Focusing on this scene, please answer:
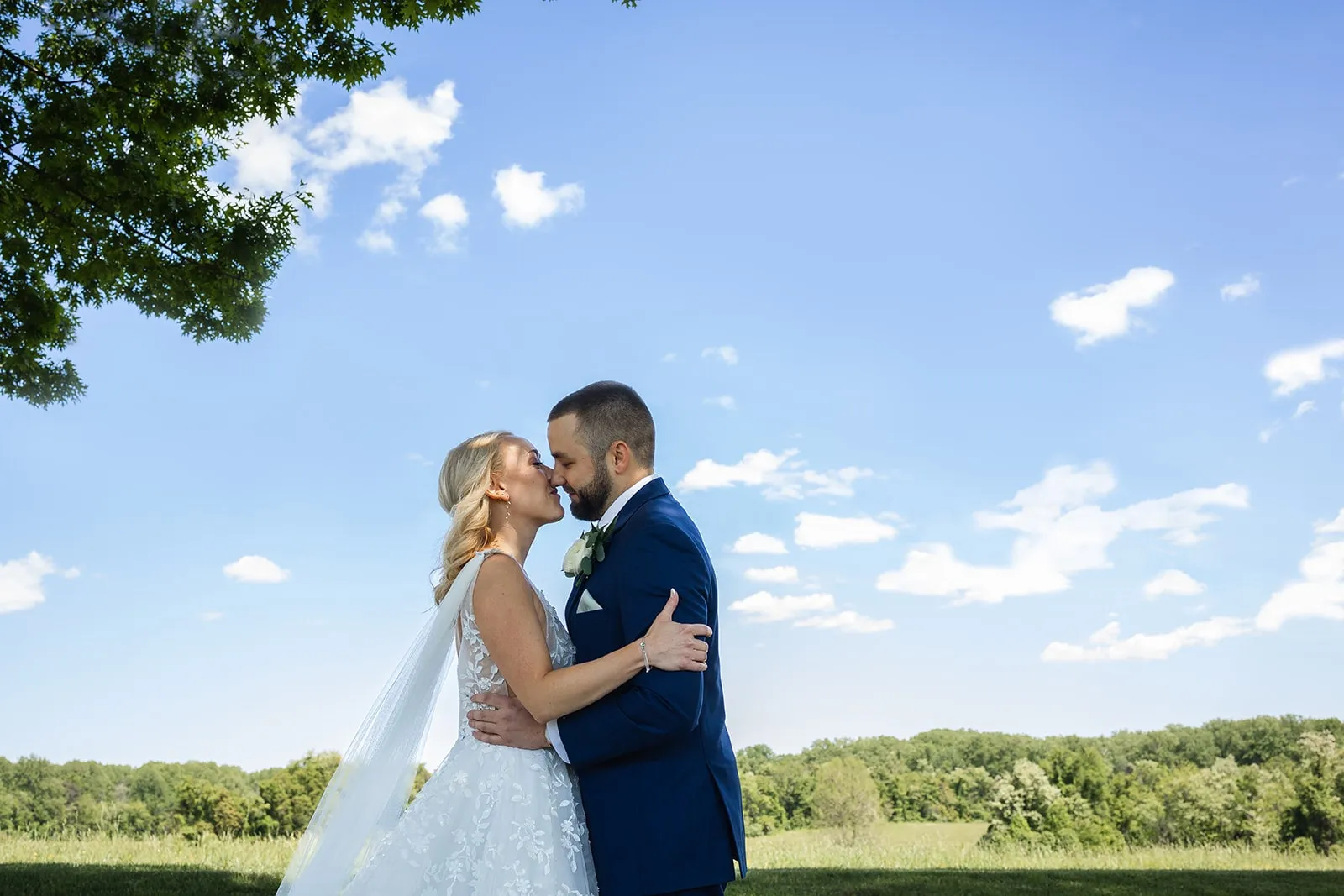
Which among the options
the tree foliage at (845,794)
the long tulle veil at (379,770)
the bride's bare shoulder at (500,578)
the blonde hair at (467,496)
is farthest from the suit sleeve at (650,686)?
the tree foliage at (845,794)

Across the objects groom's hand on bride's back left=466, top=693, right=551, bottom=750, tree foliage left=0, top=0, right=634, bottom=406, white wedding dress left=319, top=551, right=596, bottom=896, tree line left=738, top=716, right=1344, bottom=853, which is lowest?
tree line left=738, top=716, right=1344, bottom=853

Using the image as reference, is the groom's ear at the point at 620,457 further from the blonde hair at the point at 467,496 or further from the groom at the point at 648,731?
the blonde hair at the point at 467,496

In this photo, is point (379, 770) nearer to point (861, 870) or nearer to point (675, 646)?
point (675, 646)

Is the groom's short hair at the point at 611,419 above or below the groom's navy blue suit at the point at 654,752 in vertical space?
above

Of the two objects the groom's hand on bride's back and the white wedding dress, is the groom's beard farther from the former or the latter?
the groom's hand on bride's back

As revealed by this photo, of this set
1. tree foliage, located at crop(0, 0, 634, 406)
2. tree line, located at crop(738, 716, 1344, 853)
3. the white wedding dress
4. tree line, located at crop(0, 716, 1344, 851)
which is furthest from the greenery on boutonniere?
tree line, located at crop(738, 716, 1344, 853)

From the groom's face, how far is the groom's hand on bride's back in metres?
0.85

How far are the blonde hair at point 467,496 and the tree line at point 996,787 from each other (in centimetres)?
1708

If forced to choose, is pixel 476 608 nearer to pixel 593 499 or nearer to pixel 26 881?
pixel 593 499

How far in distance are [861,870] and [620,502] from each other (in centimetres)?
1027

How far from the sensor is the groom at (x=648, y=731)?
362 centimetres

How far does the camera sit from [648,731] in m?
3.56

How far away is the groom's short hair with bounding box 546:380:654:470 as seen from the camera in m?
4.18

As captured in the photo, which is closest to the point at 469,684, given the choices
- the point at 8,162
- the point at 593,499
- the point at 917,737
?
the point at 593,499
